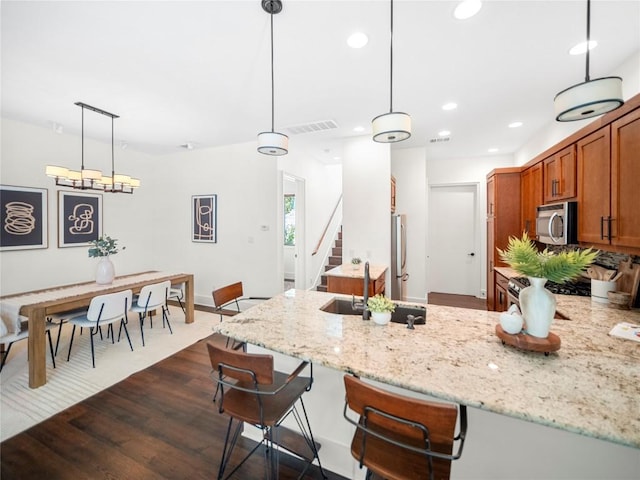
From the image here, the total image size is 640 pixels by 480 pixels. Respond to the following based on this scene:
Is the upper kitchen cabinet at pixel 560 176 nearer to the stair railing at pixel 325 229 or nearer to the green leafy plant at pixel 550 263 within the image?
the green leafy plant at pixel 550 263

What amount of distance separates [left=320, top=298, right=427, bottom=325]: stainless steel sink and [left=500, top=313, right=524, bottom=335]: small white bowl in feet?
1.79

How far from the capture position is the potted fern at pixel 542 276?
137cm

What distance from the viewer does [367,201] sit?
14.4ft

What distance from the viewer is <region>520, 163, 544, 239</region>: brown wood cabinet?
11.6 ft

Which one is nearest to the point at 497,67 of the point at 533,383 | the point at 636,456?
the point at 533,383

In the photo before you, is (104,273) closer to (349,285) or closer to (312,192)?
(349,285)

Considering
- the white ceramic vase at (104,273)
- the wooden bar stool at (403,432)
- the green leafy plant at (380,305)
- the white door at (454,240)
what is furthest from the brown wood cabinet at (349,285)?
the white door at (454,240)

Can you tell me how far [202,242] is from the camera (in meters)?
5.47

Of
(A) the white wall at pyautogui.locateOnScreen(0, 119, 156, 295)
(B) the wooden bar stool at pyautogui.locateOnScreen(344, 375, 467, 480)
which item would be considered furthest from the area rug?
(B) the wooden bar stool at pyautogui.locateOnScreen(344, 375, 467, 480)

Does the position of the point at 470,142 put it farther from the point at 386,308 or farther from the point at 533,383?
the point at 533,383

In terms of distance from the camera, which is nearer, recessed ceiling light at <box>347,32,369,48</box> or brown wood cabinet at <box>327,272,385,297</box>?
recessed ceiling light at <box>347,32,369,48</box>

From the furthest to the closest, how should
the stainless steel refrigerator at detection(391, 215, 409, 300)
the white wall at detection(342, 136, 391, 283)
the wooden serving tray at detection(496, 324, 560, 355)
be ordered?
the stainless steel refrigerator at detection(391, 215, 409, 300) → the white wall at detection(342, 136, 391, 283) → the wooden serving tray at detection(496, 324, 560, 355)

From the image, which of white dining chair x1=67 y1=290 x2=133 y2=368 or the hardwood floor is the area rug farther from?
the hardwood floor

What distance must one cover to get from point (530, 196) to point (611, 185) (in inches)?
71.5
